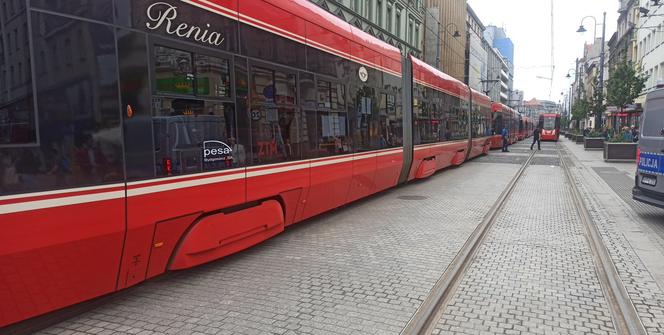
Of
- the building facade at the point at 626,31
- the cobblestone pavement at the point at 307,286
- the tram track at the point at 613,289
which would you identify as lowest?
the tram track at the point at 613,289

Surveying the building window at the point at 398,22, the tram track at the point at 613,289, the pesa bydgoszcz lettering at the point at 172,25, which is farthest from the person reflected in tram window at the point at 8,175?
the building window at the point at 398,22

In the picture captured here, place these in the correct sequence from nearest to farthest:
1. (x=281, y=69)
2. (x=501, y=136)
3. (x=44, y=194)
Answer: (x=44, y=194)
(x=281, y=69)
(x=501, y=136)

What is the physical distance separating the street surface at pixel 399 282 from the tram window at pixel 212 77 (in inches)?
80.7

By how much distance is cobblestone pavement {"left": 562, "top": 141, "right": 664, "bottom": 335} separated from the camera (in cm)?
455

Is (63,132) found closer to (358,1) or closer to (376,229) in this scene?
(376,229)

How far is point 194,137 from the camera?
4.77 meters

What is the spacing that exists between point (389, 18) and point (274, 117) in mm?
30529

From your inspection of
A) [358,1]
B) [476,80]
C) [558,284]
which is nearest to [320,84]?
[558,284]

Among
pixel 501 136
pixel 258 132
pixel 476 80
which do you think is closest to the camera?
pixel 258 132

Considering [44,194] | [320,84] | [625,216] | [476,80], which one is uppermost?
[476,80]

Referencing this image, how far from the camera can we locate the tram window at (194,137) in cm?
440

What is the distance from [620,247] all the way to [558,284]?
94.6 inches

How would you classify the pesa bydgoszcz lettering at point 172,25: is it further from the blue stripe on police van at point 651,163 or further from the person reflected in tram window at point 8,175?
the blue stripe on police van at point 651,163

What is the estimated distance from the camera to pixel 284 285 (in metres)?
5.08
